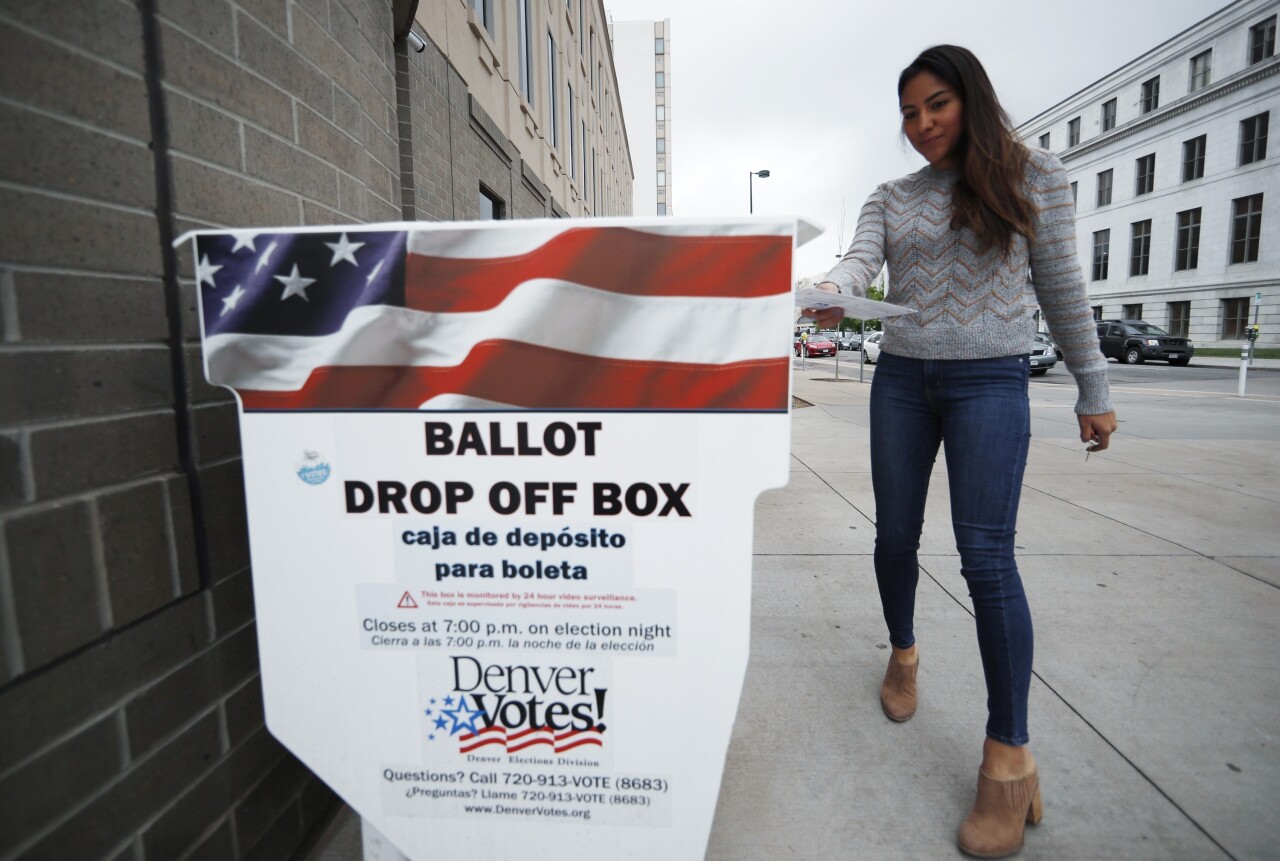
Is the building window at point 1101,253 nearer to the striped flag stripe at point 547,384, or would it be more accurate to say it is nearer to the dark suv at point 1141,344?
the dark suv at point 1141,344

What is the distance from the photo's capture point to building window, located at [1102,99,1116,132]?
37.7m

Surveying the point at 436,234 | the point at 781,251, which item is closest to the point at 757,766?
the point at 781,251

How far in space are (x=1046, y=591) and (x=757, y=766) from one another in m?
2.11

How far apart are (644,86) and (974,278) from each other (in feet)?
219

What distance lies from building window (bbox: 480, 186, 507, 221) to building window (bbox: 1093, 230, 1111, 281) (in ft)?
133

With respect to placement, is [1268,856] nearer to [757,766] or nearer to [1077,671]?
[1077,671]

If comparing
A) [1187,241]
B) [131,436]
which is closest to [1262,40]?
[1187,241]

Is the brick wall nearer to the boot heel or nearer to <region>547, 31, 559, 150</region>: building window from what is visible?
the boot heel

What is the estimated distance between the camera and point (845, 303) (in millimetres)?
1587

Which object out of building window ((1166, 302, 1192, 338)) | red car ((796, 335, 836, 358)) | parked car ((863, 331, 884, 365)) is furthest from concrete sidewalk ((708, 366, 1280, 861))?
red car ((796, 335, 836, 358))

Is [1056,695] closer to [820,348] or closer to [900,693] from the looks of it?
[900,693]

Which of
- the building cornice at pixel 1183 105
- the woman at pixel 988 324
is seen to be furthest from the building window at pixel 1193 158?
the woman at pixel 988 324

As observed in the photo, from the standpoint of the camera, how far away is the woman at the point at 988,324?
1784 millimetres

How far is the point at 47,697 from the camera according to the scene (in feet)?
3.63
